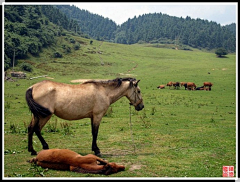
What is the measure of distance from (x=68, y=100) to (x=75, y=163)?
6.82 ft

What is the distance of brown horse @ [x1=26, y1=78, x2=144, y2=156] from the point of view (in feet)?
24.4

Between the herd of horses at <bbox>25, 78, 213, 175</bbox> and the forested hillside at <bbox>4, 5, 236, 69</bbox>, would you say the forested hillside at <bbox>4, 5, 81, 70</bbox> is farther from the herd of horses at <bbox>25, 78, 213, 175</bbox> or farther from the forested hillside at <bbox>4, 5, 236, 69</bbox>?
the herd of horses at <bbox>25, 78, 213, 175</bbox>

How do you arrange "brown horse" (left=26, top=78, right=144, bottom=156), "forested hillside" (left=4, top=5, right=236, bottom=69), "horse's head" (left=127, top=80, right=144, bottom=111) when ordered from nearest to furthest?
1. "brown horse" (left=26, top=78, right=144, bottom=156)
2. "horse's head" (left=127, top=80, right=144, bottom=111)
3. "forested hillside" (left=4, top=5, right=236, bottom=69)

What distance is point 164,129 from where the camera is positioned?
1297 cm

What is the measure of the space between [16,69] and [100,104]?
46.1 meters

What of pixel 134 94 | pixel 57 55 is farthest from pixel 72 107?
pixel 57 55

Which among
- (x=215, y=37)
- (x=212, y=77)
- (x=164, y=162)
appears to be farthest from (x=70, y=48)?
(x=215, y=37)

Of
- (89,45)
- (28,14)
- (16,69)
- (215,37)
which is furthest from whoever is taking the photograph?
(215,37)

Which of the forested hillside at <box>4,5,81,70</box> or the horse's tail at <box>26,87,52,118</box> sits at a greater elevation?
the forested hillside at <box>4,5,81,70</box>

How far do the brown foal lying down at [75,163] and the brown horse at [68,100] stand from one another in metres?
1.23

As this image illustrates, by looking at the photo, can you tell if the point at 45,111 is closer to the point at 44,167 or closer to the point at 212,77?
the point at 44,167

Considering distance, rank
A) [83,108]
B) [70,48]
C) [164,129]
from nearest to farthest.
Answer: [83,108] < [164,129] < [70,48]

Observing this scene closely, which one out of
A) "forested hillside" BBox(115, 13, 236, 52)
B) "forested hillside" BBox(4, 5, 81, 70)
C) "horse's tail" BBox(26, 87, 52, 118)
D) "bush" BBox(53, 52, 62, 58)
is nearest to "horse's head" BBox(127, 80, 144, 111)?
"horse's tail" BBox(26, 87, 52, 118)

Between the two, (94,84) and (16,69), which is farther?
(16,69)
